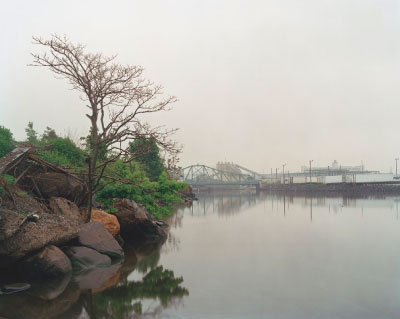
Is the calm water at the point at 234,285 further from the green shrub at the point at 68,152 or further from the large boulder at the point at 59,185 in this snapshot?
the green shrub at the point at 68,152

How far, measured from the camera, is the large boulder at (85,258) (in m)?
9.86

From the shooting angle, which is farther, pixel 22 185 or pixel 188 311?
pixel 22 185

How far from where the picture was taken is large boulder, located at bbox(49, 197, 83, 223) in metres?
11.6

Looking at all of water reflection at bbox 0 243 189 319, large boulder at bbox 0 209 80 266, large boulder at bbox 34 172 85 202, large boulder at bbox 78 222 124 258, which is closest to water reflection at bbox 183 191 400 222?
large boulder at bbox 34 172 85 202

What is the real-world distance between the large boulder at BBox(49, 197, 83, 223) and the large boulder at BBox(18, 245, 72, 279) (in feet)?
7.39

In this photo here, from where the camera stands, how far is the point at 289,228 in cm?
2059

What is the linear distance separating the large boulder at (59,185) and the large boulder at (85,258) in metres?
2.97

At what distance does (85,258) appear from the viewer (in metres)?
10.1

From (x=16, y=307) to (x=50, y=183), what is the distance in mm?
6092

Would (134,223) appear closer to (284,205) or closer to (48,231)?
(48,231)

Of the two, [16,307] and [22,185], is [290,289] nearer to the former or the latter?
[16,307]

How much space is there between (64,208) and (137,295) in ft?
16.3

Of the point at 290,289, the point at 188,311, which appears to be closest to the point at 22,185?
the point at 188,311

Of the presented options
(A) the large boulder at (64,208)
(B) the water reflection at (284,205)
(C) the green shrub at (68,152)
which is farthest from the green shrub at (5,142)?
(B) the water reflection at (284,205)
